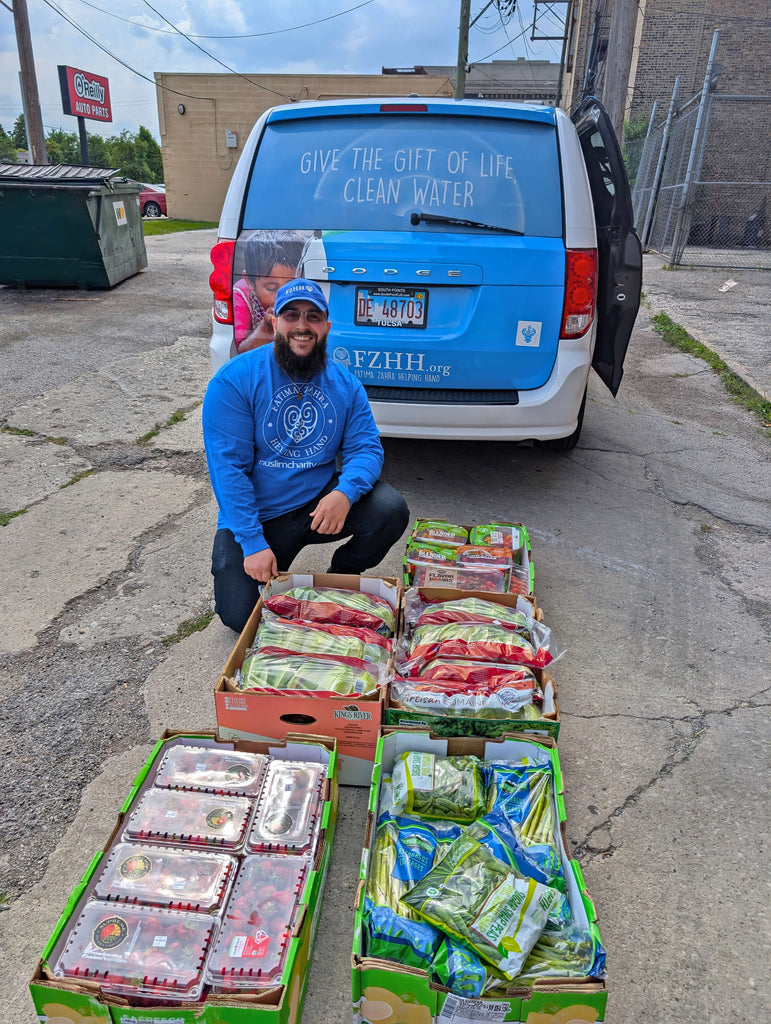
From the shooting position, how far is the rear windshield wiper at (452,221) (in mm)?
3730

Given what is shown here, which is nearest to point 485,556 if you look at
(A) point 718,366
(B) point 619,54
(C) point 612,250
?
(C) point 612,250

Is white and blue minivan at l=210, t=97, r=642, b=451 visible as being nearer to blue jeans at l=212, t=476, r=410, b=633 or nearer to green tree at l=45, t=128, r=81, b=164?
blue jeans at l=212, t=476, r=410, b=633

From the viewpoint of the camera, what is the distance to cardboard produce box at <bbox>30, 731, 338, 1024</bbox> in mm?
1530

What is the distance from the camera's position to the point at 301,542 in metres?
3.18

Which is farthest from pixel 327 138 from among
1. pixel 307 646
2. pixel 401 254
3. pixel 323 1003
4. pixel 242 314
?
pixel 323 1003

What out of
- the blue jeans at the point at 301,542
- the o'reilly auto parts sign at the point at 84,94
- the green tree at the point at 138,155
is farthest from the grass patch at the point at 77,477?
the green tree at the point at 138,155

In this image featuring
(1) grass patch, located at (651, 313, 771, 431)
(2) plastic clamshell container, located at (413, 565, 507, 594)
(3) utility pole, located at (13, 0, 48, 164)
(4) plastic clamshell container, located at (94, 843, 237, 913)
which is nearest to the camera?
(4) plastic clamshell container, located at (94, 843, 237, 913)

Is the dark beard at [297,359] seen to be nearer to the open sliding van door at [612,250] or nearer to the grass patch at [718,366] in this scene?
the open sliding van door at [612,250]

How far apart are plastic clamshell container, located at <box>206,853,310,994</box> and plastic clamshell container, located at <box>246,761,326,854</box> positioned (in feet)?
0.11

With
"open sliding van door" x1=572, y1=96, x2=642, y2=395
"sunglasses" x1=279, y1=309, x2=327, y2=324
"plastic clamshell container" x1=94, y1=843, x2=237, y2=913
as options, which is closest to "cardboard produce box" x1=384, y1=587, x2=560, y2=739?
"plastic clamshell container" x1=94, y1=843, x2=237, y2=913

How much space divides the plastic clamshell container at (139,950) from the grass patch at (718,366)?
5.85 m

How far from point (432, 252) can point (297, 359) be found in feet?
4.10

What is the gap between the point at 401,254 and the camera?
3717 mm

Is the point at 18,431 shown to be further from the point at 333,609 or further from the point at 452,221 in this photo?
the point at 333,609
